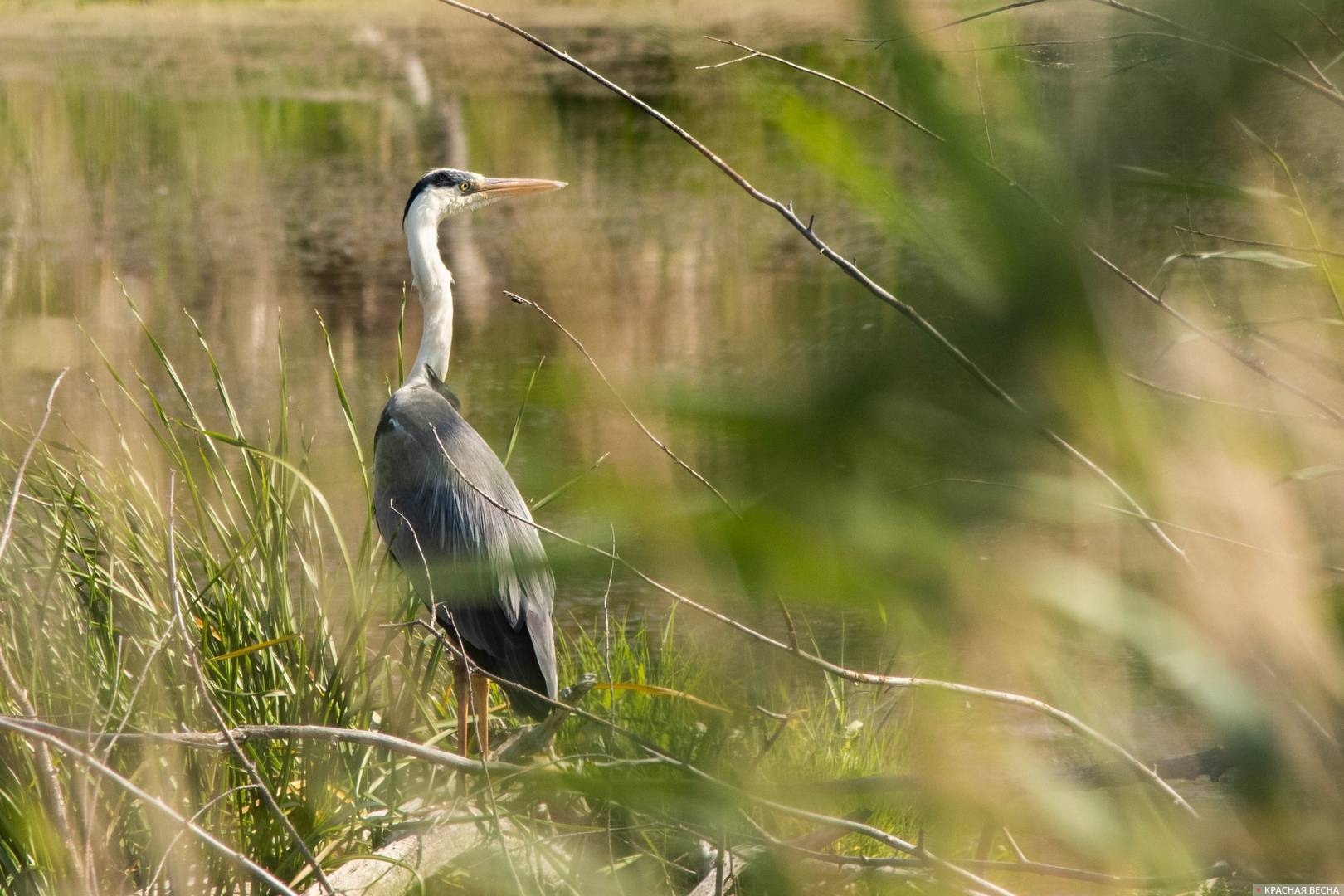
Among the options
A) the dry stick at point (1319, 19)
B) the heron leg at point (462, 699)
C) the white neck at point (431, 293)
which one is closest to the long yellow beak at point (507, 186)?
the white neck at point (431, 293)

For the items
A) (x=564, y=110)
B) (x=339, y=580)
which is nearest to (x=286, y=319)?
(x=339, y=580)

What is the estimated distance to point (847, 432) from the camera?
12.0 inches

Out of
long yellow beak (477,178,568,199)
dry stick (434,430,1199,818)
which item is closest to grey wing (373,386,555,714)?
long yellow beak (477,178,568,199)

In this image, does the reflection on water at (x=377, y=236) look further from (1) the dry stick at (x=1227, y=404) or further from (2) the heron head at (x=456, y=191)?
(2) the heron head at (x=456, y=191)

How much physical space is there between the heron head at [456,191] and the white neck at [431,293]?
4 cm

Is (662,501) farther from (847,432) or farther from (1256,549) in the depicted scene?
(1256,549)

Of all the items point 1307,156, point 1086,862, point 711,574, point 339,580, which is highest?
point 1307,156

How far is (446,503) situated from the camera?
2.67 meters

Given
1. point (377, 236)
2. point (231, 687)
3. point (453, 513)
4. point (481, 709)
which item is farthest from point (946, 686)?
point (377, 236)

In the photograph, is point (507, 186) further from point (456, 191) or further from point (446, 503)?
point (446, 503)

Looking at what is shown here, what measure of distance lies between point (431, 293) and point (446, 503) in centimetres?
75

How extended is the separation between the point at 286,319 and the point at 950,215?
244 inches

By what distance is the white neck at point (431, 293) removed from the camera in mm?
3199

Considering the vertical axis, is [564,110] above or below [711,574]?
above
